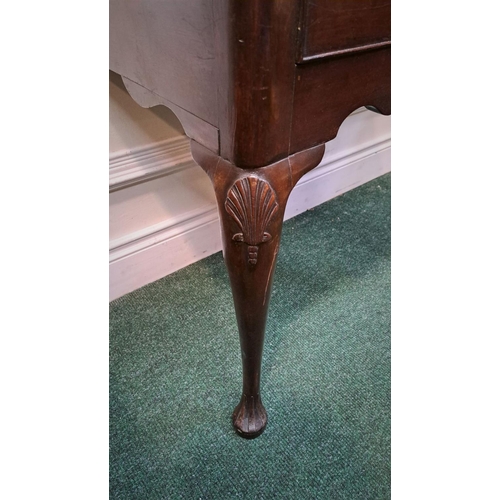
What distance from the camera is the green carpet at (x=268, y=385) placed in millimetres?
594

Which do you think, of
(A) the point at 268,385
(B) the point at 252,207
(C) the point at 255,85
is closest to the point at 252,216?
(B) the point at 252,207

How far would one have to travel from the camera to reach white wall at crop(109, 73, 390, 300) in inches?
30.7

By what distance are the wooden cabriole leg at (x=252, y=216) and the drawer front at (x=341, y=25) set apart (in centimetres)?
9

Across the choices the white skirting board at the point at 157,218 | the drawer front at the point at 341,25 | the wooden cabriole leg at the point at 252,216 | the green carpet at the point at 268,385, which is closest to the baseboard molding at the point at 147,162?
the white skirting board at the point at 157,218

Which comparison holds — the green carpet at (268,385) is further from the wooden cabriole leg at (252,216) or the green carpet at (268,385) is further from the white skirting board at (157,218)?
the wooden cabriole leg at (252,216)

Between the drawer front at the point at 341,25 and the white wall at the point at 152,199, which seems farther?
the white wall at the point at 152,199

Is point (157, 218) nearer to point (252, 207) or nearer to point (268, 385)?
point (268, 385)

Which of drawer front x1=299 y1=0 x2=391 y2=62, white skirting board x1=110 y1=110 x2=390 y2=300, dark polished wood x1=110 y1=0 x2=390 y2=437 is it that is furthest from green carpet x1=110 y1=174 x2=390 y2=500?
drawer front x1=299 y1=0 x2=391 y2=62

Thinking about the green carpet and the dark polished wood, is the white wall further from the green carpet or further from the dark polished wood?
the dark polished wood

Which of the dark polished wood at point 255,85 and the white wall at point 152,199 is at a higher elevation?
the dark polished wood at point 255,85

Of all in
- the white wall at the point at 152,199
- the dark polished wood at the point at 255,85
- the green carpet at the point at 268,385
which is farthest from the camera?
the white wall at the point at 152,199

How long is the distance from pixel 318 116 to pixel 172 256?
0.58 m

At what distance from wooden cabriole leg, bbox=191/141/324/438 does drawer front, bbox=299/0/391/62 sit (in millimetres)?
95

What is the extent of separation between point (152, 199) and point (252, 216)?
1.61 feet
